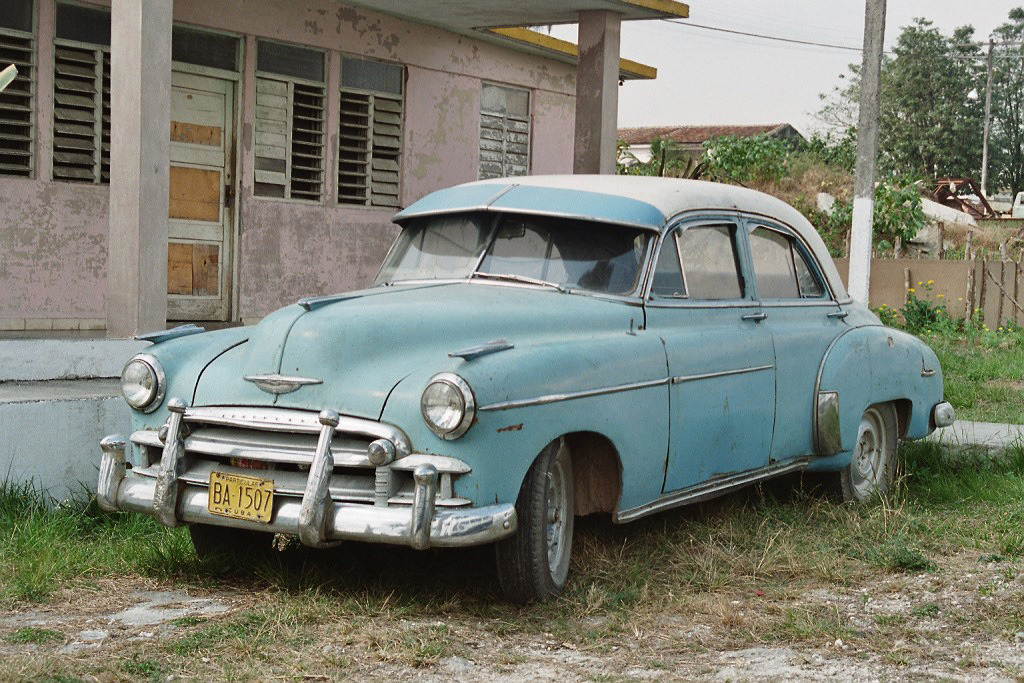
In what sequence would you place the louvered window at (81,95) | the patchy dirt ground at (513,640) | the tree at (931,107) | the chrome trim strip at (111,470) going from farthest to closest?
1. the tree at (931,107)
2. the louvered window at (81,95)
3. the chrome trim strip at (111,470)
4. the patchy dirt ground at (513,640)

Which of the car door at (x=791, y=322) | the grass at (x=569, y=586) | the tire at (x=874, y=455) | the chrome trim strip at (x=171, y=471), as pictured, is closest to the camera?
the grass at (x=569, y=586)

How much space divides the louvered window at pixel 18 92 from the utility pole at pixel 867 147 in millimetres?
8972

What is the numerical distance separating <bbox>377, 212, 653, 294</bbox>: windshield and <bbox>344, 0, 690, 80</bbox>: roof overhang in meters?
4.94

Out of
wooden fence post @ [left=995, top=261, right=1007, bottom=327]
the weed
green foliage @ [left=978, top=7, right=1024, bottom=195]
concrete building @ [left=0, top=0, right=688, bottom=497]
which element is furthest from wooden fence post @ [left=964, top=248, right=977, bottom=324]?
green foliage @ [left=978, top=7, right=1024, bottom=195]

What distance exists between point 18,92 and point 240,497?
5566 millimetres

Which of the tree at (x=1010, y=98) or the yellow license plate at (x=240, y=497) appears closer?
the yellow license plate at (x=240, y=497)

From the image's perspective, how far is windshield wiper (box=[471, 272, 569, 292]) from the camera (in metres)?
5.38

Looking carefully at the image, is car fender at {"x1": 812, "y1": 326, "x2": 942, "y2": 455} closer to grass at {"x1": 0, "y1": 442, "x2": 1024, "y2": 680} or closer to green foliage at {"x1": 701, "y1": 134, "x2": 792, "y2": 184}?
grass at {"x1": 0, "y1": 442, "x2": 1024, "y2": 680}

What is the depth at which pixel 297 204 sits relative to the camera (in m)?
10.8

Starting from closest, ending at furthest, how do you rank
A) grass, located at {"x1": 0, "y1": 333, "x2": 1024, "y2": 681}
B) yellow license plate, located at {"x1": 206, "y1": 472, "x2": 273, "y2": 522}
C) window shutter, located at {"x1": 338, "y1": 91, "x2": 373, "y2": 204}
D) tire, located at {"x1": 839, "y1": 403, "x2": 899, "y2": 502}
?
grass, located at {"x1": 0, "y1": 333, "x2": 1024, "y2": 681}, yellow license plate, located at {"x1": 206, "y1": 472, "x2": 273, "y2": 522}, tire, located at {"x1": 839, "y1": 403, "x2": 899, "y2": 502}, window shutter, located at {"x1": 338, "y1": 91, "x2": 373, "y2": 204}

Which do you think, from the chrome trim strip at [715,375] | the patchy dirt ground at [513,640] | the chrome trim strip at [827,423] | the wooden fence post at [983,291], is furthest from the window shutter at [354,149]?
the wooden fence post at [983,291]

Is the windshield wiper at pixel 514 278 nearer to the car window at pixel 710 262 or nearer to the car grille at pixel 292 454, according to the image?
the car window at pixel 710 262

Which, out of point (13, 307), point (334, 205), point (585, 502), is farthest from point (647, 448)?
point (334, 205)

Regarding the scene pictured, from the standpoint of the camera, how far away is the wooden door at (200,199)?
10.0m
